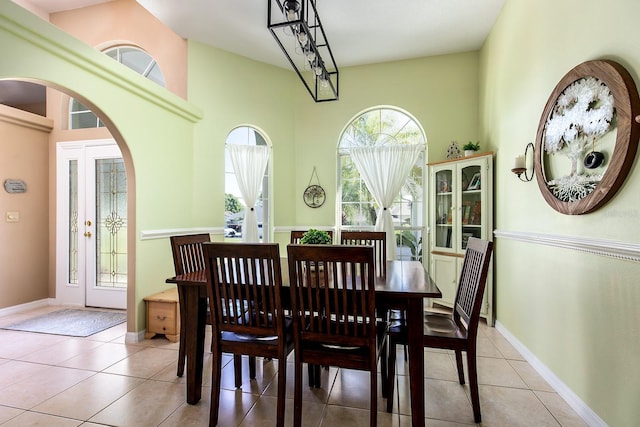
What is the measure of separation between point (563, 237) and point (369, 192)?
2533 millimetres

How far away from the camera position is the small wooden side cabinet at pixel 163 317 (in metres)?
2.87

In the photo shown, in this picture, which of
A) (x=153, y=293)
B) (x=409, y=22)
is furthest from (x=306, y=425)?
(x=409, y=22)

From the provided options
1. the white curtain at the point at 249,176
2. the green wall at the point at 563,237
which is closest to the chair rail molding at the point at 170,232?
the white curtain at the point at 249,176

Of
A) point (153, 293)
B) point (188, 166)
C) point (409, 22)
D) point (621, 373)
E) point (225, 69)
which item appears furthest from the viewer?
point (225, 69)

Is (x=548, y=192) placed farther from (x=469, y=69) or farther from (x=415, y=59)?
(x=415, y=59)

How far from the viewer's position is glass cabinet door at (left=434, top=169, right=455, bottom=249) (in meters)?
3.66

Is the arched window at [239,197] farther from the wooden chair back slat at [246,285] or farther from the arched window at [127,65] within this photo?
the wooden chair back slat at [246,285]

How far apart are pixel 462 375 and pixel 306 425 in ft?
3.70

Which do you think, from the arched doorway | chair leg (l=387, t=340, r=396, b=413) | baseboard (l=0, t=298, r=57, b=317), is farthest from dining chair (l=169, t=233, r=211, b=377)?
baseboard (l=0, t=298, r=57, b=317)

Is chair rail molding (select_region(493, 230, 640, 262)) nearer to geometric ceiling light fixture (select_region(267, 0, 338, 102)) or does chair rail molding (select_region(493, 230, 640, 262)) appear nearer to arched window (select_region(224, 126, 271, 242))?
geometric ceiling light fixture (select_region(267, 0, 338, 102))

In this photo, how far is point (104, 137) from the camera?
3.78 metres

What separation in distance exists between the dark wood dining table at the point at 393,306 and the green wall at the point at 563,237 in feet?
2.87

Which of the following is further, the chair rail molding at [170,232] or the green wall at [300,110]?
the green wall at [300,110]

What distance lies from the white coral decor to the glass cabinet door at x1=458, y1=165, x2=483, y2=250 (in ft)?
4.12
